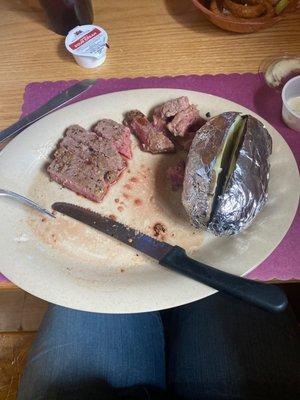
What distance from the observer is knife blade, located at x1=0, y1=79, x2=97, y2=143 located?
0.84m

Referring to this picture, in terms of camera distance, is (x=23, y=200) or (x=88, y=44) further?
(x=88, y=44)

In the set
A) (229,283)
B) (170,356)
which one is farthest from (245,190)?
(170,356)

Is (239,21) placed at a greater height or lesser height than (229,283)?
greater

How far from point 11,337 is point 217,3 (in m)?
0.96

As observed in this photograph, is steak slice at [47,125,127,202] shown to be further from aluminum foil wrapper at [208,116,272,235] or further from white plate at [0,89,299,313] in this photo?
aluminum foil wrapper at [208,116,272,235]

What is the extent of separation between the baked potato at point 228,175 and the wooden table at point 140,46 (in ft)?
0.95

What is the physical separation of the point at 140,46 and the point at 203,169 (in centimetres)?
44

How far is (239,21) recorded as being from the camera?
896 millimetres

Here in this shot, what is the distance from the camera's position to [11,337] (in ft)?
3.68

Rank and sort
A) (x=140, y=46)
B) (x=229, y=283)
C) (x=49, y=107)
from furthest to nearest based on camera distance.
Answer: (x=140, y=46) < (x=49, y=107) < (x=229, y=283)

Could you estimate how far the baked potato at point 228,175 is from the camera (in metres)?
0.63

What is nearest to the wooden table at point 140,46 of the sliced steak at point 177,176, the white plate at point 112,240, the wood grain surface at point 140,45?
the wood grain surface at point 140,45

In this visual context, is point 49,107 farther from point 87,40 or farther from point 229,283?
point 229,283

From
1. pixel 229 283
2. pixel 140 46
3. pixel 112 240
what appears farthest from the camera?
pixel 140 46
